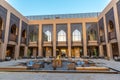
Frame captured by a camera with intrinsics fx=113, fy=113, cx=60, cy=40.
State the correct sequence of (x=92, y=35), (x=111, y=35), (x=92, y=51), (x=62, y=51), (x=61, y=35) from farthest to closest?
1. (x=62, y=51)
2. (x=61, y=35)
3. (x=92, y=51)
4. (x=92, y=35)
5. (x=111, y=35)

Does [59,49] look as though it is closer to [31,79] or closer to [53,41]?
[53,41]

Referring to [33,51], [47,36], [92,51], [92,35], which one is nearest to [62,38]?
[47,36]

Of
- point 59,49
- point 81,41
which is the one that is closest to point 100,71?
point 81,41

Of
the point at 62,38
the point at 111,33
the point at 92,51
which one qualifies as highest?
the point at 62,38

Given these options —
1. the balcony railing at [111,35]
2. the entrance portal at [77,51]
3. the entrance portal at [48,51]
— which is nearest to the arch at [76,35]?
the entrance portal at [77,51]

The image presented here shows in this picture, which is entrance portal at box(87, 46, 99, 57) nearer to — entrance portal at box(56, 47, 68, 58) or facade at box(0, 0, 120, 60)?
facade at box(0, 0, 120, 60)

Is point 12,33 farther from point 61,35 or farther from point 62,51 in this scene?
point 62,51

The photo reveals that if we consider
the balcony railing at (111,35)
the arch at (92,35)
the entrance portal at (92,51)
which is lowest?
the entrance portal at (92,51)

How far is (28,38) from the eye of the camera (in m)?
30.5

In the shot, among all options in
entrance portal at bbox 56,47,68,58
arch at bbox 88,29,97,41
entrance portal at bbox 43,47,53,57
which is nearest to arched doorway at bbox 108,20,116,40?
arch at bbox 88,29,97,41

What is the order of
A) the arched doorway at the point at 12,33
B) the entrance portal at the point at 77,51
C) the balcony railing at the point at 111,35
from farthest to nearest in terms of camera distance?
the entrance portal at the point at 77,51 → the arched doorway at the point at 12,33 → the balcony railing at the point at 111,35

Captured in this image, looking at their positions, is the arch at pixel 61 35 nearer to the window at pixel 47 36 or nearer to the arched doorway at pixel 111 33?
the window at pixel 47 36

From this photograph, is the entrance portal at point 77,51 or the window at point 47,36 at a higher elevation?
the window at point 47,36

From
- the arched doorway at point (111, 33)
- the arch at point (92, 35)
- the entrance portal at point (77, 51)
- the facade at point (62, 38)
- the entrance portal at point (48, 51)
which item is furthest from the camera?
the entrance portal at point (48, 51)
